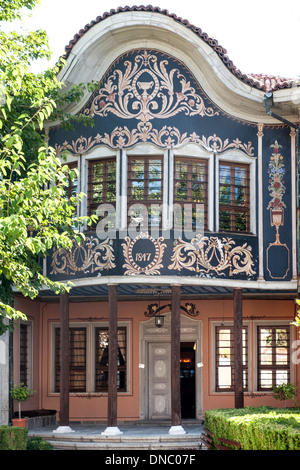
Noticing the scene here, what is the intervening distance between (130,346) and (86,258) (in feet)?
12.8

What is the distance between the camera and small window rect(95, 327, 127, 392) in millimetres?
21172

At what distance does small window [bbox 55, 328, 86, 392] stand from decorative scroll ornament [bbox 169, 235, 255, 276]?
16.1ft

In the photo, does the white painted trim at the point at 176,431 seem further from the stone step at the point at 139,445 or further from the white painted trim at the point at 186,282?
the white painted trim at the point at 186,282

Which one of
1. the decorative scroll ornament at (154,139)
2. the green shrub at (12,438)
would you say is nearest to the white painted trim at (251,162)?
the decorative scroll ornament at (154,139)

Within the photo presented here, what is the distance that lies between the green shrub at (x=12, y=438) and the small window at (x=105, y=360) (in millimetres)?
5773

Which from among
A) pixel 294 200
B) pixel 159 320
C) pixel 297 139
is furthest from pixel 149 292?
pixel 297 139

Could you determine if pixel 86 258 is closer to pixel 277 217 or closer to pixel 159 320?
pixel 159 320

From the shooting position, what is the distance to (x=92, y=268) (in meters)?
18.0

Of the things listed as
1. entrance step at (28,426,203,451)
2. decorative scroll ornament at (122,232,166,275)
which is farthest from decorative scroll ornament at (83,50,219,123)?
entrance step at (28,426,203,451)

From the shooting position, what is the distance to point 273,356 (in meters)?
21.2

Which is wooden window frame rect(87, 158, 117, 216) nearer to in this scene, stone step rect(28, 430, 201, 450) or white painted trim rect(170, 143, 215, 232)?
white painted trim rect(170, 143, 215, 232)
